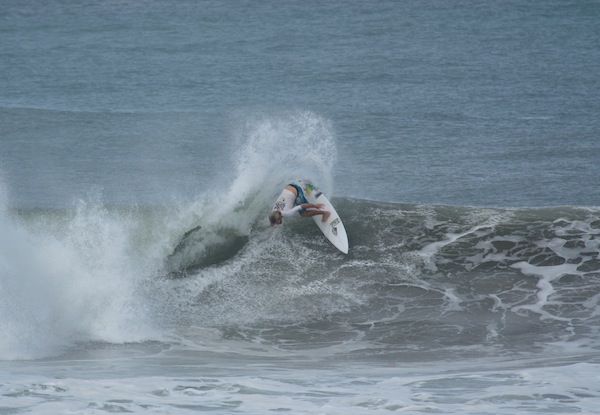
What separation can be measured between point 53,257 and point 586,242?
34.8ft

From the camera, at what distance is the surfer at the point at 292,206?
66.0 ft

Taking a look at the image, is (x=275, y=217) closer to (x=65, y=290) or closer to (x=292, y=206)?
(x=292, y=206)

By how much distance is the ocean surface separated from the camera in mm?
14789

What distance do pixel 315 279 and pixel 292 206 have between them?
147 cm

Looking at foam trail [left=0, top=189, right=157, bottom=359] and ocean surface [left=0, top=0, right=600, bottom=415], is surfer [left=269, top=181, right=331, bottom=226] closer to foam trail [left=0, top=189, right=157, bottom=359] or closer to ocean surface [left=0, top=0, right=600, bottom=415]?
ocean surface [left=0, top=0, right=600, bottom=415]

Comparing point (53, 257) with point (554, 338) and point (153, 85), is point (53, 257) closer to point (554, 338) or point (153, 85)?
point (554, 338)

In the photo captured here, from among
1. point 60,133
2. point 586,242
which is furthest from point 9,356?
point 60,133

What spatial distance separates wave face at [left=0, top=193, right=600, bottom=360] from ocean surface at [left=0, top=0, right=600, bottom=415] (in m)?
0.05

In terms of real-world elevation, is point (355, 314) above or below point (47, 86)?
below

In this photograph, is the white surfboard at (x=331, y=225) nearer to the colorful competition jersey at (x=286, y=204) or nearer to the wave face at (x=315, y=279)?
the wave face at (x=315, y=279)

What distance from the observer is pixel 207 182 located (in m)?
30.5

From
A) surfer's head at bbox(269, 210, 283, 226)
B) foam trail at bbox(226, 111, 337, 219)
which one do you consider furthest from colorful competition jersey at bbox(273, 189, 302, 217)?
foam trail at bbox(226, 111, 337, 219)

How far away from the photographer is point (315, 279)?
2039 cm

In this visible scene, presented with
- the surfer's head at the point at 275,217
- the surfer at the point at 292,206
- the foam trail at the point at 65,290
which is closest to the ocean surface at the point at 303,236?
the foam trail at the point at 65,290
